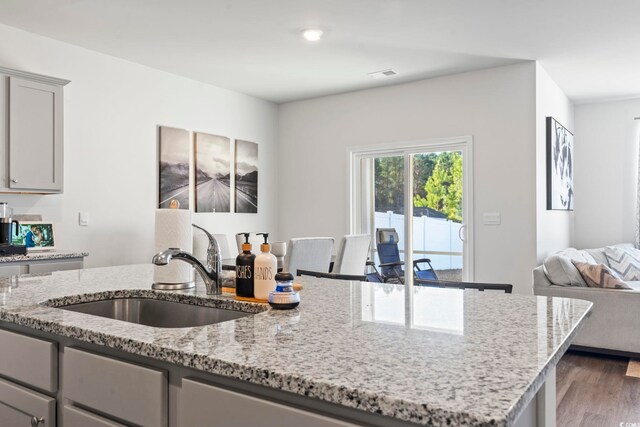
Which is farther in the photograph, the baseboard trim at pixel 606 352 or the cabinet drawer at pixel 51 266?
the baseboard trim at pixel 606 352

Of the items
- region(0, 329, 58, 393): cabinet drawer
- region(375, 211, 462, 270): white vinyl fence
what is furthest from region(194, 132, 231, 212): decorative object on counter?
region(0, 329, 58, 393): cabinet drawer

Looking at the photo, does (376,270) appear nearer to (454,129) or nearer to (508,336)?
(454,129)

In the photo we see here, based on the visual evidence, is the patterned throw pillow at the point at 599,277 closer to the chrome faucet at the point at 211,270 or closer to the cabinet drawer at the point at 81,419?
the chrome faucet at the point at 211,270

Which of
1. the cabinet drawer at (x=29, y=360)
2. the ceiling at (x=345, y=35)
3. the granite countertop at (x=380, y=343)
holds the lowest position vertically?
the cabinet drawer at (x=29, y=360)

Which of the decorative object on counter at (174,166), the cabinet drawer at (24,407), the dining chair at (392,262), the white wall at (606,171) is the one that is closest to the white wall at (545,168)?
the white wall at (606,171)

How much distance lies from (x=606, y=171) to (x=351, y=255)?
4.18 meters

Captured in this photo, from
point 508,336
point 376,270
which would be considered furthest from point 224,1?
point 376,270

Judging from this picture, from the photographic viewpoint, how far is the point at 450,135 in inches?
205

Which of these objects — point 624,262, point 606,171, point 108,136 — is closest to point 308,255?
point 108,136

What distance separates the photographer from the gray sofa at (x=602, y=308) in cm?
386

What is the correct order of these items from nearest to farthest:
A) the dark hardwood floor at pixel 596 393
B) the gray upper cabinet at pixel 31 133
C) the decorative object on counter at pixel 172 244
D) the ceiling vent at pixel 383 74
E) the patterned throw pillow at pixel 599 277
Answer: the decorative object on counter at pixel 172 244 → the dark hardwood floor at pixel 596 393 → the gray upper cabinet at pixel 31 133 → the patterned throw pillow at pixel 599 277 → the ceiling vent at pixel 383 74

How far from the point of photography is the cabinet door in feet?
11.8

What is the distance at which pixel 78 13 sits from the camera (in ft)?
11.7

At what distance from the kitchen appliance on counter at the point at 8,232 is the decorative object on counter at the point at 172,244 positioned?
6.82ft
